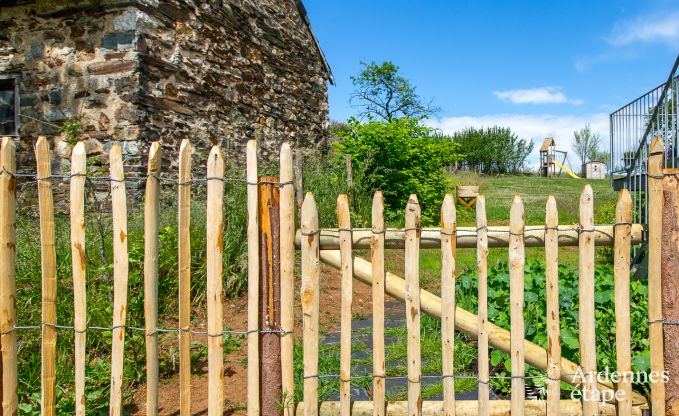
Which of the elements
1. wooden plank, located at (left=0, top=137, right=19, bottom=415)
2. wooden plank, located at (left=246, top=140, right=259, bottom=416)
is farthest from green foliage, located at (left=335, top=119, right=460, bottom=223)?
wooden plank, located at (left=0, top=137, right=19, bottom=415)

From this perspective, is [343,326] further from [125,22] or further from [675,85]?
[675,85]

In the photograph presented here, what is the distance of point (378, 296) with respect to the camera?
258cm

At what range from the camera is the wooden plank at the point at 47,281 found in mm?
2570

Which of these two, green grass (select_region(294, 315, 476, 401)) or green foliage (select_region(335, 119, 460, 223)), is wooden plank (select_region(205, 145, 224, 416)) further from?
green foliage (select_region(335, 119, 460, 223))

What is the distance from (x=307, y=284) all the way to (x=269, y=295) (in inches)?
8.6

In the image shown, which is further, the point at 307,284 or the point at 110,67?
the point at 110,67

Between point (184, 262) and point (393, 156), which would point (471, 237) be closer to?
point (184, 262)

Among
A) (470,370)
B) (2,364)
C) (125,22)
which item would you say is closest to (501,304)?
(470,370)

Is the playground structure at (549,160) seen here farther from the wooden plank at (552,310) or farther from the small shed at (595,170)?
the wooden plank at (552,310)

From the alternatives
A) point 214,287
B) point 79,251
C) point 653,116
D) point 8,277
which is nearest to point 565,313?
Answer: point 214,287

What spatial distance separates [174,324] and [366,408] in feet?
7.35

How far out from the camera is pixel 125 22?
21.7 ft

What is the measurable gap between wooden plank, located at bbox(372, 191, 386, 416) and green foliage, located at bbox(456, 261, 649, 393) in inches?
39.0

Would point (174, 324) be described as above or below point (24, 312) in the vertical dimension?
below
